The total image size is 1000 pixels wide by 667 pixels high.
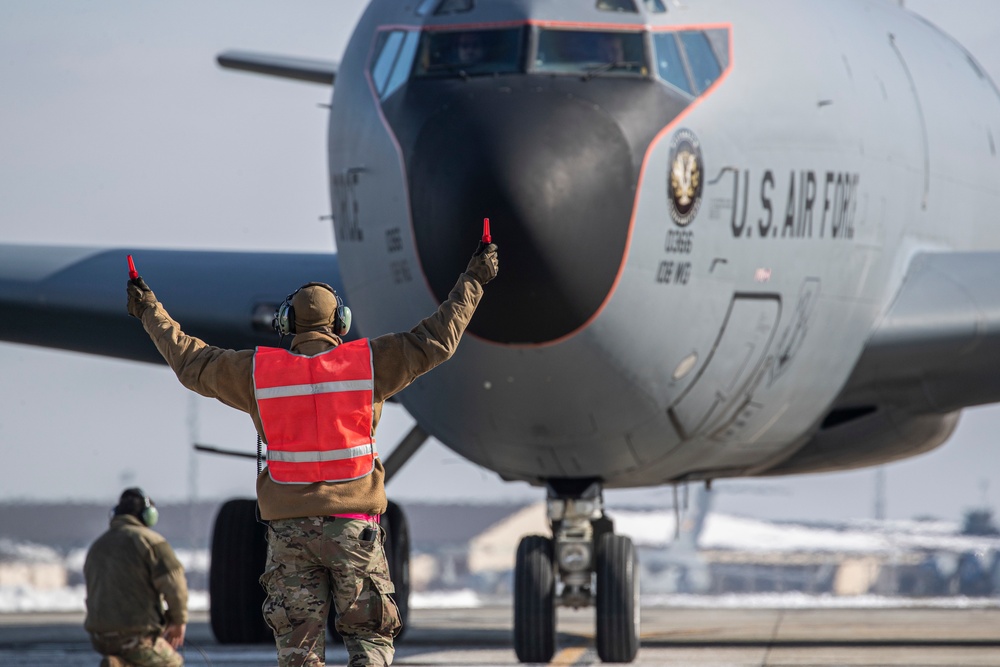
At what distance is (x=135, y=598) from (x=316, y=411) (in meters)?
4.20

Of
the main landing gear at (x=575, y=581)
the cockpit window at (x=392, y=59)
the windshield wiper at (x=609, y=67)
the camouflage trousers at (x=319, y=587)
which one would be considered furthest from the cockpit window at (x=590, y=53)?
the camouflage trousers at (x=319, y=587)

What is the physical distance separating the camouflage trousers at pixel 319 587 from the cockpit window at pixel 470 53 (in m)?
3.70

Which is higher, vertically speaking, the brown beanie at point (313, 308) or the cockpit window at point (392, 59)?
the cockpit window at point (392, 59)

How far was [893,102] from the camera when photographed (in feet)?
39.1

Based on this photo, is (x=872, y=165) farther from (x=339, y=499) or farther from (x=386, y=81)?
(x=339, y=499)

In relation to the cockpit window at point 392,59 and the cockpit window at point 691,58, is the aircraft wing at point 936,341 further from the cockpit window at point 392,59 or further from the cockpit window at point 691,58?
the cockpit window at point 392,59

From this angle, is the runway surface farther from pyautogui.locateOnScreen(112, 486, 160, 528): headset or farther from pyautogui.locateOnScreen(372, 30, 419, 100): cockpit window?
pyautogui.locateOnScreen(372, 30, 419, 100): cockpit window

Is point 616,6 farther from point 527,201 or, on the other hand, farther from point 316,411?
point 316,411

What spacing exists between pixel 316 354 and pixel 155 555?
410cm

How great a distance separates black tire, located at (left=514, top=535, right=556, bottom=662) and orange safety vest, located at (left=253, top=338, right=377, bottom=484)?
4585 mm

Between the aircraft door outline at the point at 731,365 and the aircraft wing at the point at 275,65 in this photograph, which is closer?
the aircraft door outline at the point at 731,365

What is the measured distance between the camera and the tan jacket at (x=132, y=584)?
1005cm

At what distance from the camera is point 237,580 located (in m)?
13.7

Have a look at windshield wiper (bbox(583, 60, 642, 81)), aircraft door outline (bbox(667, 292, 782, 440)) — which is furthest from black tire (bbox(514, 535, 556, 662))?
windshield wiper (bbox(583, 60, 642, 81))
